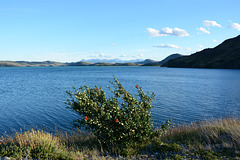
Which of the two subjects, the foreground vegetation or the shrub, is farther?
the foreground vegetation

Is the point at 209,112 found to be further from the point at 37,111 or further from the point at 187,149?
the point at 37,111

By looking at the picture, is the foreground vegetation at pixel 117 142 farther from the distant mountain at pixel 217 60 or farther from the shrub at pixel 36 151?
the distant mountain at pixel 217 60

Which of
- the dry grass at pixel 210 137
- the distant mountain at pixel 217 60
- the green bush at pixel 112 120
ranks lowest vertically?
the dry grass at pixel 210 137

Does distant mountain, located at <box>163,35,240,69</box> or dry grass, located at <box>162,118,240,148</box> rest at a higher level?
distant mountain, located at <box>163,35,240,69</box>

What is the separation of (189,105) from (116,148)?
72.3ft

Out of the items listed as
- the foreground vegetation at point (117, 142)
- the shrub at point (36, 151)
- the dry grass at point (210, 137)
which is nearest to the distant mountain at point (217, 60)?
the dry grass at point (210, 137)

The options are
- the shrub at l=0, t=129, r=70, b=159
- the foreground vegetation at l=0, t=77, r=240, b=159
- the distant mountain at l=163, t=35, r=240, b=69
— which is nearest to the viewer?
the shrub at l=0, t=129, r=70, b=159

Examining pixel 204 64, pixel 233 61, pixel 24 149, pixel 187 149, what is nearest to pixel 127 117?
pixel 187 149

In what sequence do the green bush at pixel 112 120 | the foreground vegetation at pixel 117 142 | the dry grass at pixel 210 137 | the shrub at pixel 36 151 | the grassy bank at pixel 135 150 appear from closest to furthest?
the shrub at pixel 36 151 → the grassy bank at pixel 135 150 → the foreground vegetation at pixel 117 142 → the green bush at pixel 112 120 → the dry grass at pixel 210 137

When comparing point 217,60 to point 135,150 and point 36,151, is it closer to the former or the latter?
point 135,150

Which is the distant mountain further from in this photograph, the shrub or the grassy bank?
the shrub

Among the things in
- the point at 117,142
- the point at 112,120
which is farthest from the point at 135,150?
the point at 112,120

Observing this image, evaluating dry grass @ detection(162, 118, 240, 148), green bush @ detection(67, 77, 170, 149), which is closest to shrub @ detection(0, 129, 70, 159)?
green bush @ detection(67, 77, 170, 149)

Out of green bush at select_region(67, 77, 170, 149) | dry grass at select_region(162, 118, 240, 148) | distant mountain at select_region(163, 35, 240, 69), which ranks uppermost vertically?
distant mountain at select_region(163, 35, 240, 69)
